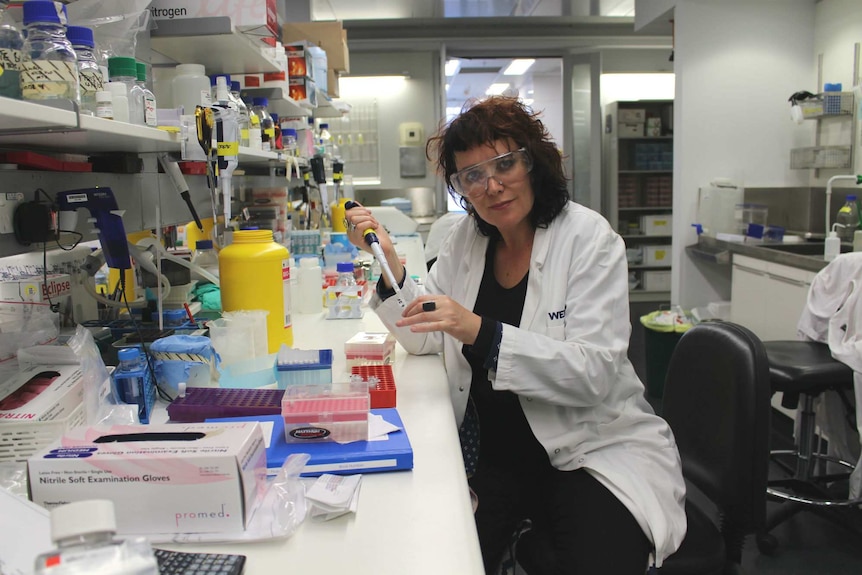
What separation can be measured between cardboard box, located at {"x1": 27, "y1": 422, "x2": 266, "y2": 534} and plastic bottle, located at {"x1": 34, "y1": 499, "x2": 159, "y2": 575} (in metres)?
0.33

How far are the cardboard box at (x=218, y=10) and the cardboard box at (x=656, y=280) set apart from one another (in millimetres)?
5891

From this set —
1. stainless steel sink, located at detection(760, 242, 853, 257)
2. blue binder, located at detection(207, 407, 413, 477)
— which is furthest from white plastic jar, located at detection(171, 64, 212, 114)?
stainless steel sink, located at detection(760, 242, 853, 257)

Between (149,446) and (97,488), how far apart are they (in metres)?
0.07

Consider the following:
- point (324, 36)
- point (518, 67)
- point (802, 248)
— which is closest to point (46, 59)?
point (324, 36)

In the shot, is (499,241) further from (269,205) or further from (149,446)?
(269,205)

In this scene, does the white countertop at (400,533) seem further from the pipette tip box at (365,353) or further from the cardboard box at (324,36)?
the cardboard box at (324,36)

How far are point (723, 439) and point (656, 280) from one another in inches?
235

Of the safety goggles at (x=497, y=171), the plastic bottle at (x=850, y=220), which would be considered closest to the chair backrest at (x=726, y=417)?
the safety goggles at (x=497, y=171)

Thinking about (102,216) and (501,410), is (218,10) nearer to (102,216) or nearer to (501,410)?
(102,216)

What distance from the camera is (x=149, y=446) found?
2.74 ft

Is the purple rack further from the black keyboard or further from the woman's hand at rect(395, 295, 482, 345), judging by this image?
the black keyboard

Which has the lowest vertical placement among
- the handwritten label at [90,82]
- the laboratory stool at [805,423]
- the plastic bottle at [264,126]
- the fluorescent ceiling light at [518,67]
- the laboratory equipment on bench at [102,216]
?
the laboratory stool at [805,423]

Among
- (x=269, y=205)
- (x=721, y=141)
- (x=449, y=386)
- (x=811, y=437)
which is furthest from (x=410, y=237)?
(x=449, y=386)

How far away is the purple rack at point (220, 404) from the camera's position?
3.84ft
